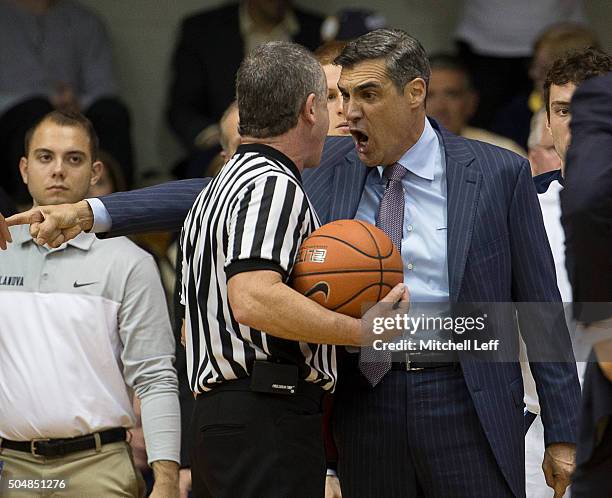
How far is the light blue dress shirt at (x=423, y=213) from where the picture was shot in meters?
3.81

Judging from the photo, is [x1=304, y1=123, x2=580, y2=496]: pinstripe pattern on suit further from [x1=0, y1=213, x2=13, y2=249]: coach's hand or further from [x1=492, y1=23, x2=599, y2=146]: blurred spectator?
[x1=492, y1=23, x2=599, y2=146]: blurred spectator

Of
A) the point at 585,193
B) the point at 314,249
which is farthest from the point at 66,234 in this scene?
the point at 585,193

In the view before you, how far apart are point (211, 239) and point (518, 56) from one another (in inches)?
192

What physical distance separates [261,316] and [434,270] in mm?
736

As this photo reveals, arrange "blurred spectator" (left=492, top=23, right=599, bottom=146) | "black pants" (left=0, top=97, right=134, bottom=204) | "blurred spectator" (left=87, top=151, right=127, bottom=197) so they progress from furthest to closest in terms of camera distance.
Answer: "black pants" (left=0, top=97, right=134, bottom=204) < "blurred spectator" (left=492, top=23, right=599, bottom=146) < "blurred spectator" (left=87, top=151, right=127, bottom=197)

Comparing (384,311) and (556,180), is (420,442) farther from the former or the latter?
(556,180)

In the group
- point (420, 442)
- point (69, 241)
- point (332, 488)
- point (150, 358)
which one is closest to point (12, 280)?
point (69, 241)

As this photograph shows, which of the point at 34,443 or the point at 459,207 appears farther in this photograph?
the point at 34,443

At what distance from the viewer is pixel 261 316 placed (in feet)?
10.9

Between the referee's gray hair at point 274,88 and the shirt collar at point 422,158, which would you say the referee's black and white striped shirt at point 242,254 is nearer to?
the referee's gray hair at point 274,88

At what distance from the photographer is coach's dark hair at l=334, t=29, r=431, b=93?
3.91 metres

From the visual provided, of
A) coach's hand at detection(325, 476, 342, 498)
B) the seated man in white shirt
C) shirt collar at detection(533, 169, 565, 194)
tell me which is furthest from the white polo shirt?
shirt collar at detection(533, 169, 565, 194)

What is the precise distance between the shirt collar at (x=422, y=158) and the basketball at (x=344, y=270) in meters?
0.46

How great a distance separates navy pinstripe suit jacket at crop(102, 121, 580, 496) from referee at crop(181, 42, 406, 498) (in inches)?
14.0
